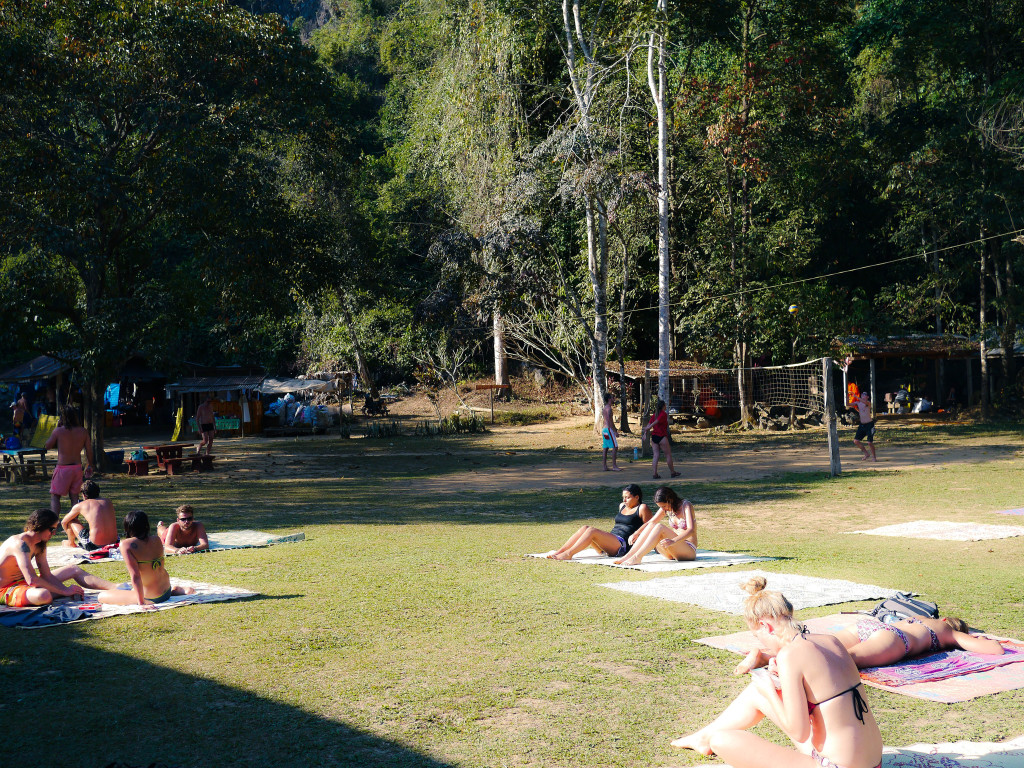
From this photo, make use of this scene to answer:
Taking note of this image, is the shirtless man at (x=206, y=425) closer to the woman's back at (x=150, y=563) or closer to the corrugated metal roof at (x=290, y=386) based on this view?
the corrugated metal roof at (x=290, y=386)

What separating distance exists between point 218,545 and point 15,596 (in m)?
3.28

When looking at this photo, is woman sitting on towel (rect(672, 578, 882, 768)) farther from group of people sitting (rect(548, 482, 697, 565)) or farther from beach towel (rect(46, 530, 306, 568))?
beach towel (rect(46, 530, 306, 568))

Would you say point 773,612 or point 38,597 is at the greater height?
point 773,612

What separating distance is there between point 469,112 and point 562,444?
1109cm

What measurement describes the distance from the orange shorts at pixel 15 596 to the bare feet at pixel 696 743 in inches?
216

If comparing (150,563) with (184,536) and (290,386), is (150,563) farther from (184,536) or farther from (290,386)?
(290,386)

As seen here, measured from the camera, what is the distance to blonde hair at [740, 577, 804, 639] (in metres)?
3.81

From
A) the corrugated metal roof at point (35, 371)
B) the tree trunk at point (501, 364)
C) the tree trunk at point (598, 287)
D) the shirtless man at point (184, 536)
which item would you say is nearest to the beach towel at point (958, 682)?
the shirtless man at point (184, 536)

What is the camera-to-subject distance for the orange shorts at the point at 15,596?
7117 mm

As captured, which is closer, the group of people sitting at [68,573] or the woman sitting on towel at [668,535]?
the group of people sitting at [68,573]

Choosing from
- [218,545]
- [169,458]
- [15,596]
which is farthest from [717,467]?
[15,596]

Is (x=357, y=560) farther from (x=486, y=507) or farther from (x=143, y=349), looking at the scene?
(x=143, y=349)

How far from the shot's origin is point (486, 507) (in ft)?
47.2

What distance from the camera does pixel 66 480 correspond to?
12.1m
